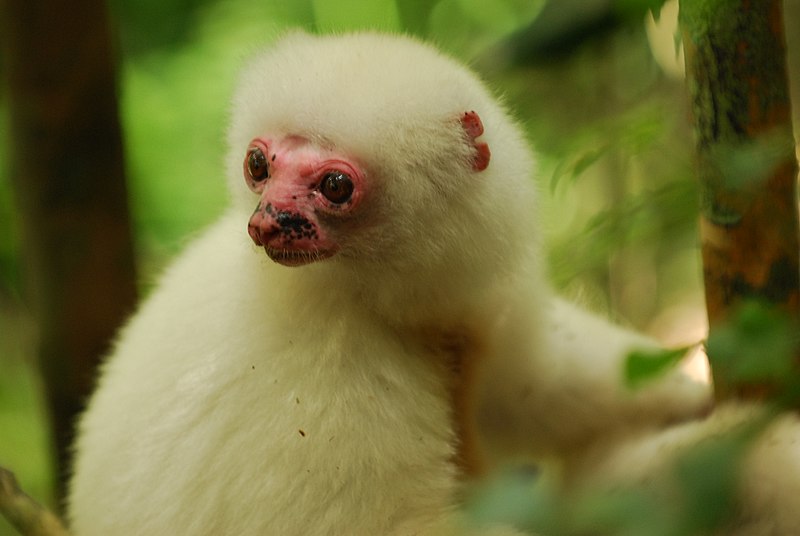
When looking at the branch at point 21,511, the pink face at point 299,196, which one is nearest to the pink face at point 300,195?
the pink face at point 299,196

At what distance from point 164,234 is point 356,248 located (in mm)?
3977

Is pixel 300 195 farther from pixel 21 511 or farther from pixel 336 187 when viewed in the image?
pixel 21 511

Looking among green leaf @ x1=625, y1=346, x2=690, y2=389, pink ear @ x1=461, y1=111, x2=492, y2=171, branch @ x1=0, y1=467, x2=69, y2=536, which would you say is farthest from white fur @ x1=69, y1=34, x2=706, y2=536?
green leaf @ x1=625, y1=346, x2=690, y2=389

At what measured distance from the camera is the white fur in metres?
2.25

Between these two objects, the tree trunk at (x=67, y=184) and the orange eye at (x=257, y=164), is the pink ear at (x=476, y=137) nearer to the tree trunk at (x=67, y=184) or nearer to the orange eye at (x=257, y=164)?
the orange eye at (x=257, y=164)

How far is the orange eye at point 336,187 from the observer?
2146 mm

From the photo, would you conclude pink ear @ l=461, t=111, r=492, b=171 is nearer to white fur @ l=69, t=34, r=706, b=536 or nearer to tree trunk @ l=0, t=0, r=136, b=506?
white fur @ l=69, t=34, r=706, b=536

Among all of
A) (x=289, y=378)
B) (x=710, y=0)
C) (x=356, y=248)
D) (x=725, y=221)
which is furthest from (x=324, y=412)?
(x=710, y=0)

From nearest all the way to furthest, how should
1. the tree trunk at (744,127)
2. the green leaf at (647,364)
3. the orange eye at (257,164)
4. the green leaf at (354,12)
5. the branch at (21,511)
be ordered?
the green leaf at (647,364)
the tree trunk at (744,127)
the orange eye at (257,164)
the branch at (21,511)
the green leaf at (354,12)

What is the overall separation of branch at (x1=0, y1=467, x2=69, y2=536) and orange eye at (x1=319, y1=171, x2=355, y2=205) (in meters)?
1.15

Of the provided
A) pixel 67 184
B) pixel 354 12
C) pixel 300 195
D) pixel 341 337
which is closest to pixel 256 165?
pixel 300 195

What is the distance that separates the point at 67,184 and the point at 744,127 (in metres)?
2.50

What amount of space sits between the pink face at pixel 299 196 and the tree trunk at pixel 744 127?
80 centimetres

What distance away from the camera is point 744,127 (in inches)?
73.4
